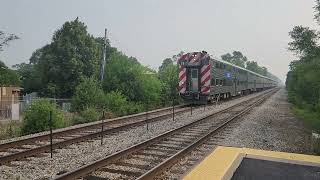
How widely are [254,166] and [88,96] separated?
19.2 meters

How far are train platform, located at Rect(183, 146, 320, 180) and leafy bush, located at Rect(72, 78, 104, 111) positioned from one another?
16393mm

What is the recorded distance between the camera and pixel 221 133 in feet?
48.3

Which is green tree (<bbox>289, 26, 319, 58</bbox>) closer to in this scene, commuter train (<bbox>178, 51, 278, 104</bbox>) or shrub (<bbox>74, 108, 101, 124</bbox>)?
commuter train (<bbox>178, 51, 278, 104</bbox>)

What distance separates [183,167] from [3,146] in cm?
536

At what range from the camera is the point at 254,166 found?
8586 mm

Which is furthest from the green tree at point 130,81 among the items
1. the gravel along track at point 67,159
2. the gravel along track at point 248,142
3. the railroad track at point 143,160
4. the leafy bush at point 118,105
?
the railroad track at point 143,160

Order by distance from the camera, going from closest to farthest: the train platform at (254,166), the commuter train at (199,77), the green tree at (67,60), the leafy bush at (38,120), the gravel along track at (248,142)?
the train platform at (254,166)
the gravel along track at (248,142)
the leafy bush at (38,120)
the commuter train at (199,77)
the green tree at (67,60)

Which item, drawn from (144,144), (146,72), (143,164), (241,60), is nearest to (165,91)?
(146,72)

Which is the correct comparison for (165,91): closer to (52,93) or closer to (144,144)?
(52,93)

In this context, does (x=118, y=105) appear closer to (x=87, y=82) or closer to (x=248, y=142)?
(x=87, y=82)

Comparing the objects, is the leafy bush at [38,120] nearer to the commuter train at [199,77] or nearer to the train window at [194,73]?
the commuter train at [199,77]

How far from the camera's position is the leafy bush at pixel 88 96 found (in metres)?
26.0

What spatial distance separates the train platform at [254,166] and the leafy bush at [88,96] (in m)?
16.4

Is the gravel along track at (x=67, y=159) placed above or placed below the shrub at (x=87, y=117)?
below
